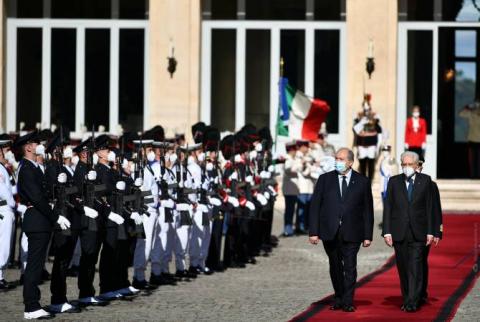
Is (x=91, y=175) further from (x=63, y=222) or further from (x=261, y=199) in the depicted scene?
(x=261, y=199)

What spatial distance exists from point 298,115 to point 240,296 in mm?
11494

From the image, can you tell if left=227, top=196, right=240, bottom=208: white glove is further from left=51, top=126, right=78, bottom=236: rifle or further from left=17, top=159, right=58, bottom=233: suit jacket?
left=17, top=159, right=58, bottom=233: suit jacket

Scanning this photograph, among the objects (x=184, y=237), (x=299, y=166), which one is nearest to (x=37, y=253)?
(x=184, y=237)

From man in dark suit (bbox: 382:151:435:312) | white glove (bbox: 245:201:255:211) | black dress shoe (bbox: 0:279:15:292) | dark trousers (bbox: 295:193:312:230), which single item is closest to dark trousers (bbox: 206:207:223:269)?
white glove (bbox: 245:201:255:211)

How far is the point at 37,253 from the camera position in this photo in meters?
15.6

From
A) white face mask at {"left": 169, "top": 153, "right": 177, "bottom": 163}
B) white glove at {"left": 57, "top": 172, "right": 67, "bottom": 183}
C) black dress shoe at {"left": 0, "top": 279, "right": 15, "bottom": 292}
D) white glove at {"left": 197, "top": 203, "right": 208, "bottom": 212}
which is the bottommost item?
black dress shoe at {"left": 0, "top": 279, "right": 15, "bottom": 292}

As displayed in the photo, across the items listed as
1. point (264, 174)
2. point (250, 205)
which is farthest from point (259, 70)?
point (250, 205)

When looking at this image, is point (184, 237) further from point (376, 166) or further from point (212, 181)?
point (376, 166)

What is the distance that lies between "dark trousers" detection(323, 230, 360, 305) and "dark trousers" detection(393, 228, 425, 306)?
63 centimetres

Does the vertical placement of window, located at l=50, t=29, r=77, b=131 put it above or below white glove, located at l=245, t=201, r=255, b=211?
above

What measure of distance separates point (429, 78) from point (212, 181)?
12.8 meters

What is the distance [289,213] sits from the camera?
27.0 meters

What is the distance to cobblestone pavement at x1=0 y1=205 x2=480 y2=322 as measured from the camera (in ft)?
52.3

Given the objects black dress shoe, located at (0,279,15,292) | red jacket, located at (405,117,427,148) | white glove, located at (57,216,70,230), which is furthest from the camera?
red jacket, located at (405,117,427,148)
